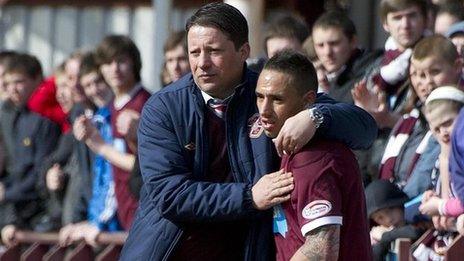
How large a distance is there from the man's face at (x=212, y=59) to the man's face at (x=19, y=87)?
5037 millimetres

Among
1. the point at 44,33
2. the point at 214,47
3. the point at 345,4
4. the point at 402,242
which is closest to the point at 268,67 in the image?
the point at 214,47

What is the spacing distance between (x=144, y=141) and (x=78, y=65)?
15.0 feet

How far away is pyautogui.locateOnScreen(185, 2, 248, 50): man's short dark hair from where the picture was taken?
221 inches

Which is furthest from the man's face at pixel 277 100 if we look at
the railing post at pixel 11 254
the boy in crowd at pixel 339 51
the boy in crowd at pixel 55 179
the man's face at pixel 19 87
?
the man's face at pixel 19 87

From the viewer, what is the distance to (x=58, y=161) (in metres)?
10.0

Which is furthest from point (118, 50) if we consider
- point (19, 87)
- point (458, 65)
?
point (458, 65)

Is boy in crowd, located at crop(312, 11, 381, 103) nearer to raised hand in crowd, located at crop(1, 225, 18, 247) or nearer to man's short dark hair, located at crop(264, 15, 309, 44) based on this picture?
man's short dark hair, located at crop(264, 15, 309, 44)

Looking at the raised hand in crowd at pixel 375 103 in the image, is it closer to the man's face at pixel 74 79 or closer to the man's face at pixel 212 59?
the man's face at pixel 212 59

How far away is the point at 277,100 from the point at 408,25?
3.11 metres

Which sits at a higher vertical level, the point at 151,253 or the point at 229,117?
the point at 229,117

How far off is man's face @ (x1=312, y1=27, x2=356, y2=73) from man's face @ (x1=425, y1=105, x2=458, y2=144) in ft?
4.70

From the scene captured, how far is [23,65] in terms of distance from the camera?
10.6m

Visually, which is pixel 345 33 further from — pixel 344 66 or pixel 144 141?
pixel 144 141

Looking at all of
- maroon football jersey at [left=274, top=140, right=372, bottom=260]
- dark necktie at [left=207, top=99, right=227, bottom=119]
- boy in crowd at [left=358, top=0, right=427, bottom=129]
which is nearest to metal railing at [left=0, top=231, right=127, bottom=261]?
boy in crowd at [left=358, top=0, right=427, bottom=129]
